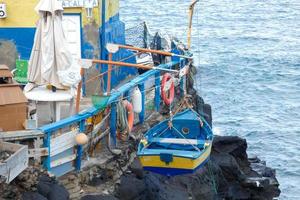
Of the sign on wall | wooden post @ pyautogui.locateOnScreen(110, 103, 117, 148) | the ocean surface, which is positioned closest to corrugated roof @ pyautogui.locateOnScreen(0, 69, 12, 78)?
wooden post @ pyautogui.locateOnScreen(110, 103, 117, 148)

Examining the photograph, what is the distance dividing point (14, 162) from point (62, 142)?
202 centimetres

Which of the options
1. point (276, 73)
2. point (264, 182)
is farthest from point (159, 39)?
point (276, 73)

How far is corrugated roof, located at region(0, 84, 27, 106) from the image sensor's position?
12.6 metres

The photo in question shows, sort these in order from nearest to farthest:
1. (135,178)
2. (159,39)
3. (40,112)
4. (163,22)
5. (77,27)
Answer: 1. (135,178)
2. (40,112)
3. (77,27)
4. (159,39)
5. (163,22)

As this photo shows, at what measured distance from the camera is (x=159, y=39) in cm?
2373

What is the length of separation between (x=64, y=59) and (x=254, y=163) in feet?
29.0

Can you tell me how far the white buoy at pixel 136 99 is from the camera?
15.6 m

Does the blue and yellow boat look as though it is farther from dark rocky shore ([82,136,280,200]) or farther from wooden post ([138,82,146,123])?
wooden post ([138,82,146,123])

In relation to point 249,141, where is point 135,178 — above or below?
above

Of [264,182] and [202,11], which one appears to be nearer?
[264,182]

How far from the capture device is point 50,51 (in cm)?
1391

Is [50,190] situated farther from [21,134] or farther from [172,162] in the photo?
[172,162]

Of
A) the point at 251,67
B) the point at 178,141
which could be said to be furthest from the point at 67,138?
the point at 251,67

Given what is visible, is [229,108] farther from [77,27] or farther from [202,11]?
[202,11]
